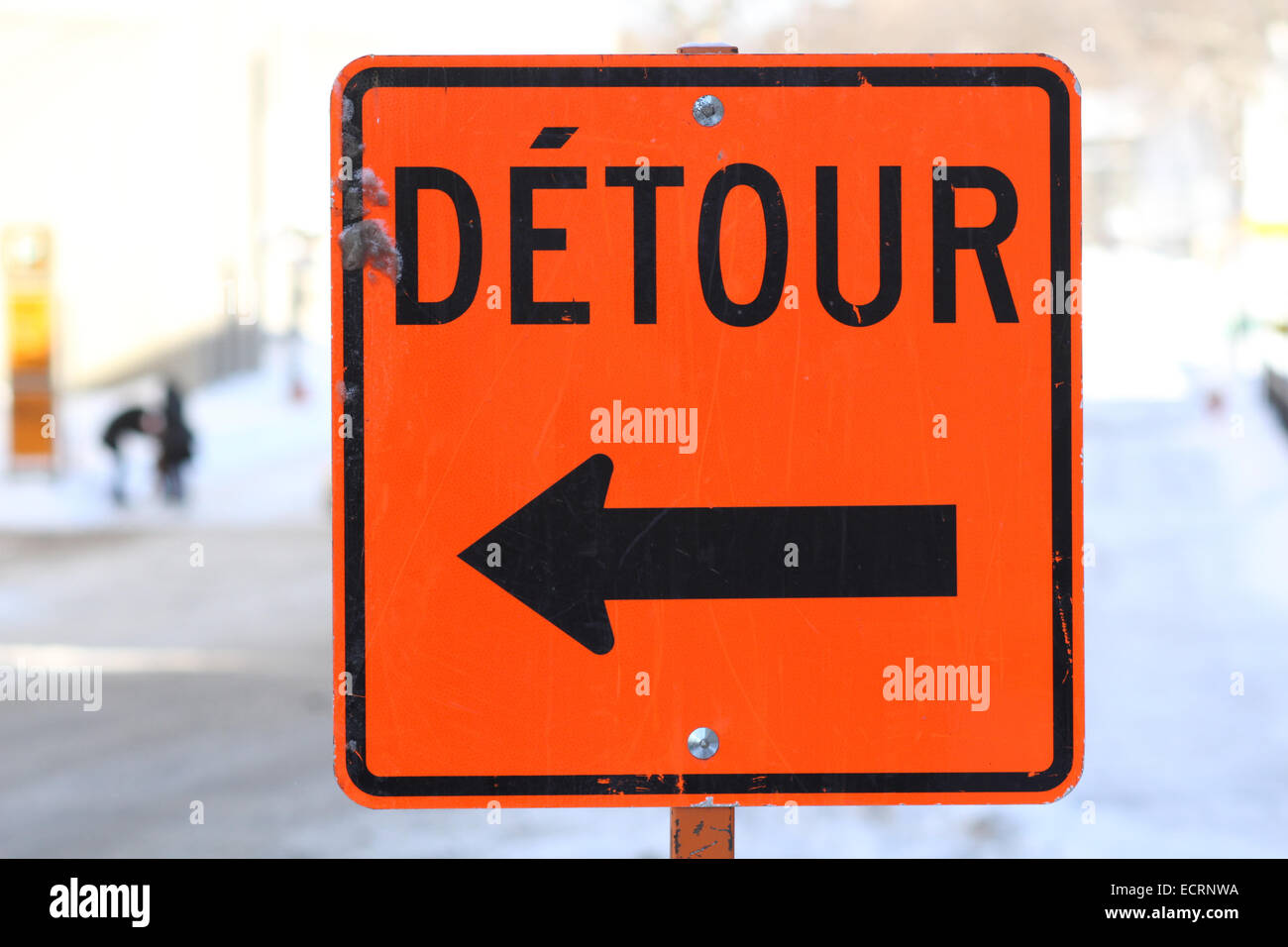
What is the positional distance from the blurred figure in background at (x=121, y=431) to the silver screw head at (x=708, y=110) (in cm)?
1839

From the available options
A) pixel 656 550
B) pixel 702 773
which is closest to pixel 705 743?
pixel 702 773

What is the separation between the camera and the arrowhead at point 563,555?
191 cm

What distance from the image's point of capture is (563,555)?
192cm

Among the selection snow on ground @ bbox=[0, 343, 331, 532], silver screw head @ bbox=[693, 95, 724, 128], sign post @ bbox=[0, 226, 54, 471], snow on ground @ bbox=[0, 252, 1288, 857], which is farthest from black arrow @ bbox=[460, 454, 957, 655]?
sign post @ bbox=[0, 226, 54, 471]

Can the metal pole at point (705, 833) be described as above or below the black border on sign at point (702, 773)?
below

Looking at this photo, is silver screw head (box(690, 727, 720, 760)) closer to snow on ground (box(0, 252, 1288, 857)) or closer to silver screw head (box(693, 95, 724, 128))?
silver screw head (box(693, 95, 724, 128))

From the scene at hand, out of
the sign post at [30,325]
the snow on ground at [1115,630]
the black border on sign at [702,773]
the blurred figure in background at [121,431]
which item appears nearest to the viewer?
the black border on sign at [702,773]

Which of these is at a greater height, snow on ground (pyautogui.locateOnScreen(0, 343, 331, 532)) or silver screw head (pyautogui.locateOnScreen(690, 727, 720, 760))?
snow on ground (pyautogui.locateOnScreen(0, 343, 331, 532))

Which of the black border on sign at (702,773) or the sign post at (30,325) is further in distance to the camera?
the sign post at (30,325)

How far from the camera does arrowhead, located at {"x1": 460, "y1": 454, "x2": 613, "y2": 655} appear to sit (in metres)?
1.91

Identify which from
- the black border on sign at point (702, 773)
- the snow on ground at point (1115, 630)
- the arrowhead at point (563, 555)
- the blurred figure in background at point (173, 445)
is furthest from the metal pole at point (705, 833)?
the blurred figure in background at point (173, 445)

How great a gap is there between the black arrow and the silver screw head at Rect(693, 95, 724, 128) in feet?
1.48

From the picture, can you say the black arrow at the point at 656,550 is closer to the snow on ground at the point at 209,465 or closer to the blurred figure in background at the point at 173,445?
the snow on ground at the point at 209,465
